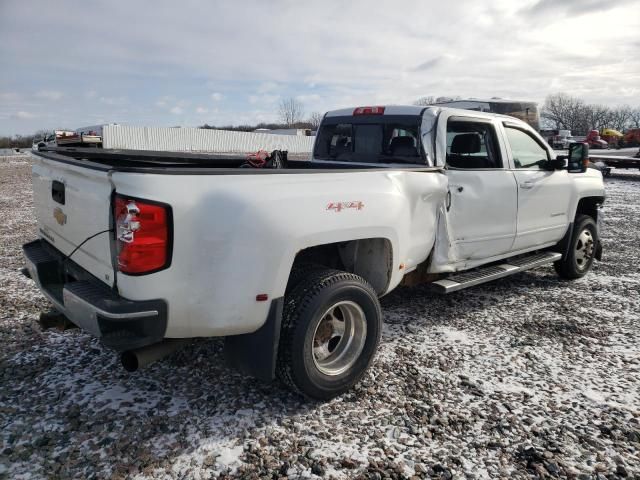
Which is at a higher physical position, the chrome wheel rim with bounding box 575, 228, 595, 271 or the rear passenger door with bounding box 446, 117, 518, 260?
the rear passenger door with bounding box 446, 117, 518, 260

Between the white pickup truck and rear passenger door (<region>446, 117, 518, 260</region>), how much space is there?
0.02m

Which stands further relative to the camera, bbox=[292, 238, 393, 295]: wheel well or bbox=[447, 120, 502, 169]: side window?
bbox=[447, 120, 502, 169]: side window

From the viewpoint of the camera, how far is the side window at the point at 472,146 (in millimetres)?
4305

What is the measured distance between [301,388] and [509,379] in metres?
1.55

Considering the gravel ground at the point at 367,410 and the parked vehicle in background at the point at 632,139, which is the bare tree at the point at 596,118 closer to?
the parked vehicle in background at the point at 632,139

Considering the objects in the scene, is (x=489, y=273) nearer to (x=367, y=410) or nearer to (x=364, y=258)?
(x=364, y=258)

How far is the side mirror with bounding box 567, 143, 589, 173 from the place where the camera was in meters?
5.19

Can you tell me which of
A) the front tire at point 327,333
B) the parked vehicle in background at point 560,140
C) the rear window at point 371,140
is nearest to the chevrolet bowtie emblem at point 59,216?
the front tire at point 327,333

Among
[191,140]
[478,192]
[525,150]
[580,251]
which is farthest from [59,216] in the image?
[191,140]

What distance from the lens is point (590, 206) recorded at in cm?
610

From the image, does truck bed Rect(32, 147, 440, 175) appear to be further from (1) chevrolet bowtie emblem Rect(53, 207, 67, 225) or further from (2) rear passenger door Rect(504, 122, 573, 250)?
(2) rear passenger door Rect(504, 122, 573, 250)

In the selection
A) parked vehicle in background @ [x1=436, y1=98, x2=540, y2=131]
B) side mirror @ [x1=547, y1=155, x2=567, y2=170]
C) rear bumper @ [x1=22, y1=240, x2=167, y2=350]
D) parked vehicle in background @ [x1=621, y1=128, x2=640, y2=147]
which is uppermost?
parked vehicle in background @ [x1=621, y1=128, x2=640, y2=147]

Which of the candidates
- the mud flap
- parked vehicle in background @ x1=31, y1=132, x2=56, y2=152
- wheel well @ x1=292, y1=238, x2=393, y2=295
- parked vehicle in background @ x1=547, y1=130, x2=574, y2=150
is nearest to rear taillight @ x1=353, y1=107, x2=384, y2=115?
wheel well @ x1=292, y1=238, x2=393, y2=295

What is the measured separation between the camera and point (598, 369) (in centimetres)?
362
